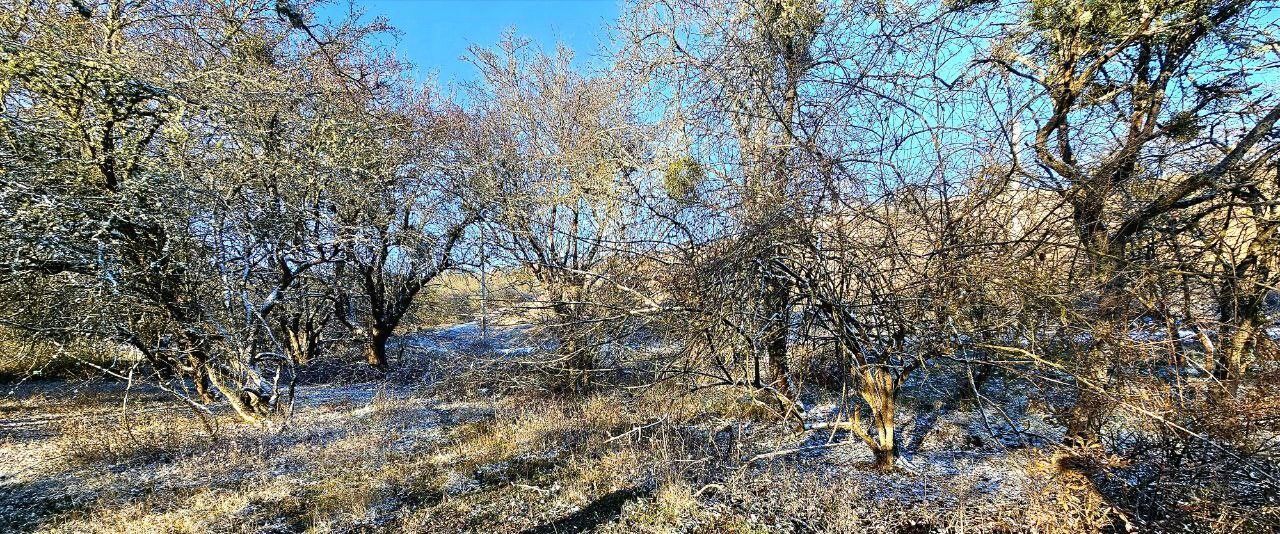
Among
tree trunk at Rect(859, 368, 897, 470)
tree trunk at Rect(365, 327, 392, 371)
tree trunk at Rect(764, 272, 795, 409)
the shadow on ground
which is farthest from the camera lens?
tree trunk at Rect(365, 327, 392, 371)

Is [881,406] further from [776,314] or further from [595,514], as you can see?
[595,514]

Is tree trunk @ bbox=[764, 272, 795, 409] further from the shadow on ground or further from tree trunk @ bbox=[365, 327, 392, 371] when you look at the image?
tree trunk @ bbox=[365, 327, 392, 371]

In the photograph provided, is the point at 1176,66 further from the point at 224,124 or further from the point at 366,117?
the point at 366,117

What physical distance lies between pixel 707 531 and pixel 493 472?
2.36m

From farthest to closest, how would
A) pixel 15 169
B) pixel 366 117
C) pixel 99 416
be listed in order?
1. pixel 366 117
2. pixel 99 416
3. pixel 15 169

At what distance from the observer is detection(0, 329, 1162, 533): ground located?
4352 mm

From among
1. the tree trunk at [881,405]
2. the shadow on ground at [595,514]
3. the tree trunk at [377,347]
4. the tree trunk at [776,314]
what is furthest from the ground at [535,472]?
the tree trunk at [377,347]

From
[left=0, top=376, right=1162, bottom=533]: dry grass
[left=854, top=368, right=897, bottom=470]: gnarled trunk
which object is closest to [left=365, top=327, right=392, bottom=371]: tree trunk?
[left=0, top=376, right=1162, bottom=533]: dry grass

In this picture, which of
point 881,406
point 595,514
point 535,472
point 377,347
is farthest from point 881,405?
point 377,347

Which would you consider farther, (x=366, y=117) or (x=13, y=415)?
(x=366, y=117)

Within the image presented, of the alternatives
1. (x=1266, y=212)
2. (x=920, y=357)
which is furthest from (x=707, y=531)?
(x=1266, y=212)

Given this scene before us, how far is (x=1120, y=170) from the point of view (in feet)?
13.1

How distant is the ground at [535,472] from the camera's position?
4.35m

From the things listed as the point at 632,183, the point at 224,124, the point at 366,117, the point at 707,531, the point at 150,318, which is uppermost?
the point at 366,117
